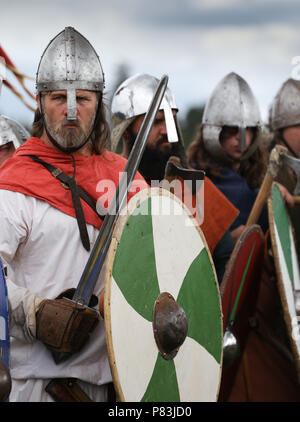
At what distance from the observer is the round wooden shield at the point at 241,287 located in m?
3.70

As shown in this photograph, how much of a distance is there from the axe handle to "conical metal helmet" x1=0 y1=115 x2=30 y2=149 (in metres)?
1.38

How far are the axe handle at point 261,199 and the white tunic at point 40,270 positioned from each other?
164 cm

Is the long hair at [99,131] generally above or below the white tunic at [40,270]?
above

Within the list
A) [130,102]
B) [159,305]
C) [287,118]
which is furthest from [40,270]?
[287,118]

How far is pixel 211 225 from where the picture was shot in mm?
3795

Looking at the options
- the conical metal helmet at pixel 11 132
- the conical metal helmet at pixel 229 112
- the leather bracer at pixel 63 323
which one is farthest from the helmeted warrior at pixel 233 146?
the leather bracer at pixel 63 323

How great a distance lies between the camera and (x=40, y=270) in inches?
112

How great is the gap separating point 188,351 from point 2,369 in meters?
0.97

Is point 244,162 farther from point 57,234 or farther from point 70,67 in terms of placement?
point 57,234

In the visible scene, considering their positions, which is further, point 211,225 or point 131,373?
point 211,225

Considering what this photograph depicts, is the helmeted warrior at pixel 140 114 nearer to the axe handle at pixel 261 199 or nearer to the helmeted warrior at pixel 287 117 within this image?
the axe handle at pixel 261 199

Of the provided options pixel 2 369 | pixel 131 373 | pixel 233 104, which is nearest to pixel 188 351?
pixel 131 373

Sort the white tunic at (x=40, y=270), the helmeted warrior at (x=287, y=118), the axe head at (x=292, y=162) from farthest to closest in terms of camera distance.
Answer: the helmeted warrior at (x=287, y=118)
the axe head at (x=292, y=162)
the white tunic at (x=40, y=270)

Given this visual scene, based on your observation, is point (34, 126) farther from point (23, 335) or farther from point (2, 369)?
point (2, 369)
